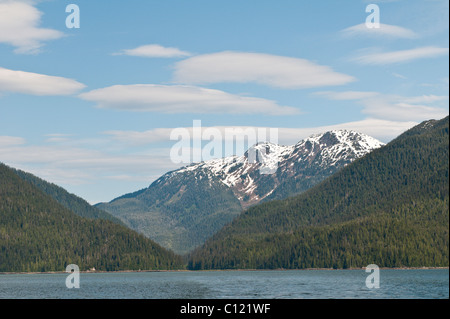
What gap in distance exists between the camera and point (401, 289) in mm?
179375
